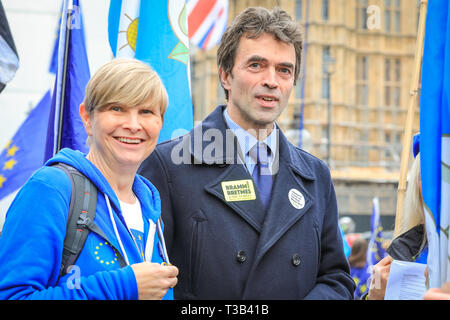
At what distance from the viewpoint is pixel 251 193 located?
74.9 inches

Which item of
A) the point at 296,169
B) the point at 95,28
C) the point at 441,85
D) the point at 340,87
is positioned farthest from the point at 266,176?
the point at 340,87

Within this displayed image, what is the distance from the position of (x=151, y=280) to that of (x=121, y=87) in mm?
457

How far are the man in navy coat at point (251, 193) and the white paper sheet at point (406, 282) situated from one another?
29 cm

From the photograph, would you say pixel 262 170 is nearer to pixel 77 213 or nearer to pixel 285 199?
pixel 285 199

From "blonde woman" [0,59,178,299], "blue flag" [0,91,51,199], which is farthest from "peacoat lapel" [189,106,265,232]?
"blue flag" [0,91,51,199]

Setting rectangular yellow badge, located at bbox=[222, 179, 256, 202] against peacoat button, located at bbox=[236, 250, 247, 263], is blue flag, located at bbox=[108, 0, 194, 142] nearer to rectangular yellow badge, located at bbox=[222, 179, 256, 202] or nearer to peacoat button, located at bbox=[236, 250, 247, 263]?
rectangular yellow badge, located at bbox=[222, 179, 256, 202]

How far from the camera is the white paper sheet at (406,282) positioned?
151cm

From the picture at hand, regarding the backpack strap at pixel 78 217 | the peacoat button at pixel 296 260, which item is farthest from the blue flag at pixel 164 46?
the backpack strap at pixel 78 217

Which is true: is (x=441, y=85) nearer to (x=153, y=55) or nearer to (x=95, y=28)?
(x=153, y=55)

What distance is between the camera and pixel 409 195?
1757 mm

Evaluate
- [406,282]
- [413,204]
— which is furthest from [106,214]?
[413,204]

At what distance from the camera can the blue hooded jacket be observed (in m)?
1.28

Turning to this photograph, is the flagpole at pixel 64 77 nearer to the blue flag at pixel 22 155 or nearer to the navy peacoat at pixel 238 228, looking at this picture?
the navy peacoat at pixel 238 228
